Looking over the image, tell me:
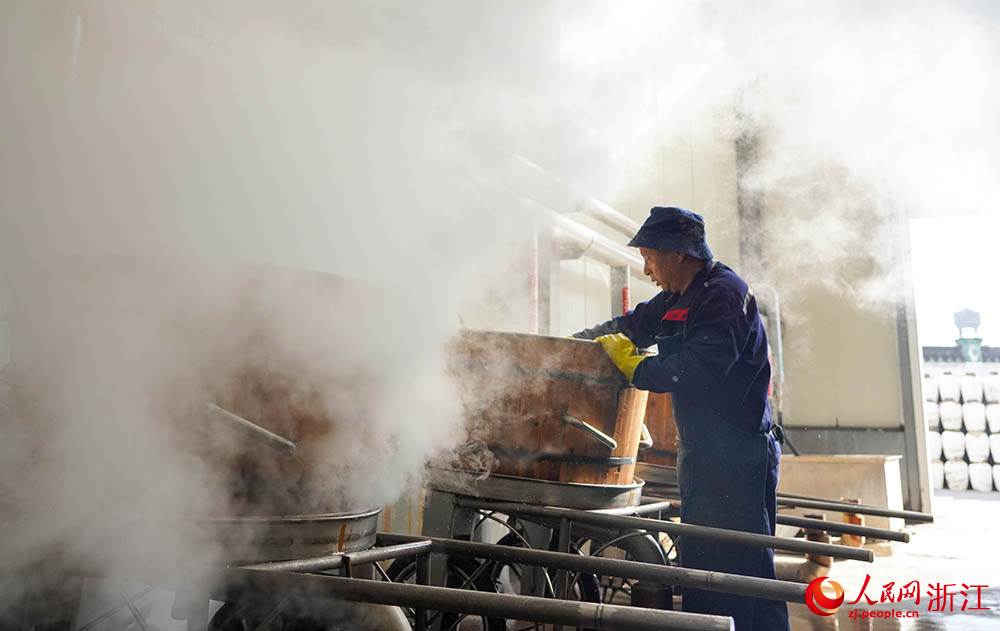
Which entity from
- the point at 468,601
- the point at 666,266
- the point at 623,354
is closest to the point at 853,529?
the point at 623,354

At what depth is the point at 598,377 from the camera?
2.75 meters

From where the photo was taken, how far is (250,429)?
161 cm

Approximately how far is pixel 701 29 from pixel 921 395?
262 inches

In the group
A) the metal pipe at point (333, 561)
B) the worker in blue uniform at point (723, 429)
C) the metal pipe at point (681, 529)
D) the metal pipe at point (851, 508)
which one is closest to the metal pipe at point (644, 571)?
the metal pipe at point (333, 561)

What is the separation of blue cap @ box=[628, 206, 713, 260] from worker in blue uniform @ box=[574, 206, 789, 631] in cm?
15

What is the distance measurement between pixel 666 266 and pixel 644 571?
55.6 inches

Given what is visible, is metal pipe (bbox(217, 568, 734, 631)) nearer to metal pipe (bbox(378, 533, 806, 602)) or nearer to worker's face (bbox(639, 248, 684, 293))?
metal pipe (bbox(378, 533, 806, 602))

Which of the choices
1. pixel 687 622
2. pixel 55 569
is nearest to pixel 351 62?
pixel 55 569

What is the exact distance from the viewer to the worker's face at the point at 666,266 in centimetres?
296

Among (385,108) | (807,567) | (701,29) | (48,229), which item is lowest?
(807,567)

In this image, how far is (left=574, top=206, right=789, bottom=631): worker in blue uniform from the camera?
8.55 ft

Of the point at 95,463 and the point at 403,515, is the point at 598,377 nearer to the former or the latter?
the point at 95,463

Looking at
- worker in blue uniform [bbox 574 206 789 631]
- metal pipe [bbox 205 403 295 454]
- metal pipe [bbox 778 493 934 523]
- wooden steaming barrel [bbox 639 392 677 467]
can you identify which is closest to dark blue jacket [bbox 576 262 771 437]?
worker in blue uniform [bbox 574 206 789 631]

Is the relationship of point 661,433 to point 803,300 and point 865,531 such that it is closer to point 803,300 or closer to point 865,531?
point 865,531
